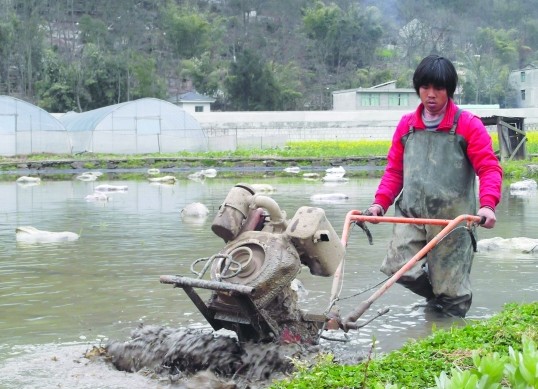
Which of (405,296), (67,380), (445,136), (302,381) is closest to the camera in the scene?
(302,381)

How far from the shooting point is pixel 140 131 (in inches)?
1646

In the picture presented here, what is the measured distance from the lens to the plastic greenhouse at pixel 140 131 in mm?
41344

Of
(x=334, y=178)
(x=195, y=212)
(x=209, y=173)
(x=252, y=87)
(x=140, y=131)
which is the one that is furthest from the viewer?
(x=252, y=87)

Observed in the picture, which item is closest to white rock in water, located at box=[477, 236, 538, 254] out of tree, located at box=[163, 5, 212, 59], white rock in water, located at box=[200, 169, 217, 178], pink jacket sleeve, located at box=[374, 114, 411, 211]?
pink jacket sleeve, located at box=[374, 114, 411, 211]

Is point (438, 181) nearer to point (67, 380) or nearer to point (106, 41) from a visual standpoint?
point (67, 380)

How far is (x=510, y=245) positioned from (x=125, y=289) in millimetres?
4335

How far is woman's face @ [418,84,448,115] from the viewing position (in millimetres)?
6156

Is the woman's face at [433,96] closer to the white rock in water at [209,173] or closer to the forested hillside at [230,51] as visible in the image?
the white rock in water at [209,173]

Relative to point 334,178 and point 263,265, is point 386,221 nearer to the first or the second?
point 263,265

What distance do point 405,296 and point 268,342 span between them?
2.73 metres

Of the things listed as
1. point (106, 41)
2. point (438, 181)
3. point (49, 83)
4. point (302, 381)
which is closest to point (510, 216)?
point (438, 181)

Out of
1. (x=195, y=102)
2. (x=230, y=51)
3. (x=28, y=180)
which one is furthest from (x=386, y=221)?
(x=230, y=51)

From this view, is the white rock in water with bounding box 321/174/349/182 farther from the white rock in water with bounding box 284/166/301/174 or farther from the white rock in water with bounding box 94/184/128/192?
the white rock in water with bounding box 94/184/128/192

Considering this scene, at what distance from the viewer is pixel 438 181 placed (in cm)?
648
